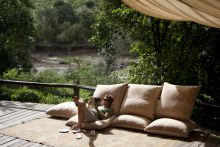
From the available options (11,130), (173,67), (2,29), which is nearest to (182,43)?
(173,67)

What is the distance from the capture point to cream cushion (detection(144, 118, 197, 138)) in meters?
4.12

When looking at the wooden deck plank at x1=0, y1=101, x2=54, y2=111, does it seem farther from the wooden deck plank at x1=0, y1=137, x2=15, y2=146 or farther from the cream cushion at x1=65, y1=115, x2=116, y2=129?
the wooden deck plank at x1=0, y1=137, x2=15, y2=146

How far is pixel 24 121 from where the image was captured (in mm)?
4949

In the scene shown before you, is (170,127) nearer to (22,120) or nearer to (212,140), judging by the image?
(212,140)

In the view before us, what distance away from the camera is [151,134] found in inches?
169

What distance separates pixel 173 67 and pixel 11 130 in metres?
3.16

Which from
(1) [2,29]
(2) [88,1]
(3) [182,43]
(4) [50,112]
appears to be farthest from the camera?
(2) [88,1]

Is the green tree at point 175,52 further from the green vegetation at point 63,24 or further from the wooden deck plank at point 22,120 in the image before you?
the green vegetation at point 63,24

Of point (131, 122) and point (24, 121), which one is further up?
point (131, 122)

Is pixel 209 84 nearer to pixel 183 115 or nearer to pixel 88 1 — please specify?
pixel 183 115

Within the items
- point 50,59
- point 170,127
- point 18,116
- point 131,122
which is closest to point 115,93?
point 131,122

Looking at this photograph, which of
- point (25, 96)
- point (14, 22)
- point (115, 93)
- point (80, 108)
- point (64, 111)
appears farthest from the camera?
point (14, 22)

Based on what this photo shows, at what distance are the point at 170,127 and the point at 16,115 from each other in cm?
268

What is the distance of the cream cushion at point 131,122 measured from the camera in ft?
14.5
